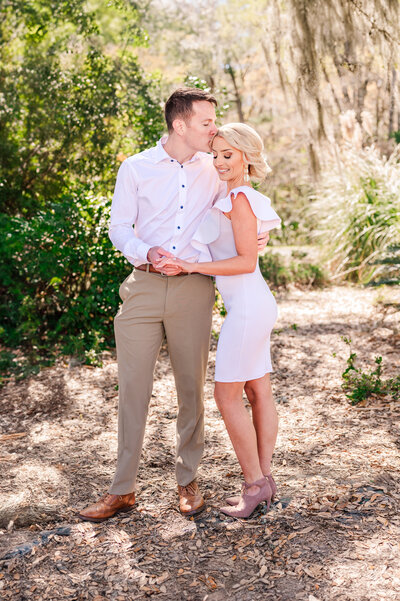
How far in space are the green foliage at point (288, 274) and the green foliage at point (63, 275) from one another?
2.90 metres

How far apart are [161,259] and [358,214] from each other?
6067 mm

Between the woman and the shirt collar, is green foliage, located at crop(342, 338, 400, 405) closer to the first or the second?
the woman

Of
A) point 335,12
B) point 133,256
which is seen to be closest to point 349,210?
point 335,12

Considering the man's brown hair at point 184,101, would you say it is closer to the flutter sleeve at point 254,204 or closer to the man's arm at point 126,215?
the man's arm at point 126,215

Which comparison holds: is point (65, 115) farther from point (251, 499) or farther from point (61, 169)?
point (251, 499)

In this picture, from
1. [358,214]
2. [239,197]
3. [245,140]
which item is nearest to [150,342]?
[239,197]

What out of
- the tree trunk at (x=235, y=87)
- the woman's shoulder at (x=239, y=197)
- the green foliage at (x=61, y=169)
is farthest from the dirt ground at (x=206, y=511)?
the tree trunk at (x=235, y=87)

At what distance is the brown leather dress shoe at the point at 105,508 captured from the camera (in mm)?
2838

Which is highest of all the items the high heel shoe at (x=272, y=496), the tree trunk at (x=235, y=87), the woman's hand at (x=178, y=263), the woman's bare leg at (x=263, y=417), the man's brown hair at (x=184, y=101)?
the tree trunk at (x=235, y=87)

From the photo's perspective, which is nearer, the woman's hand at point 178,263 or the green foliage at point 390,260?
the woman's hand at point 178,263

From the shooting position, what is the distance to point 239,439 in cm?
271

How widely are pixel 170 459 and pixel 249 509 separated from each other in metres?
0.92

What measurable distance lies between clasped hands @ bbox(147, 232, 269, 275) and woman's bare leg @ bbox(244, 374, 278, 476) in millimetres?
630

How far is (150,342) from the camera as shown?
2.76 metres
